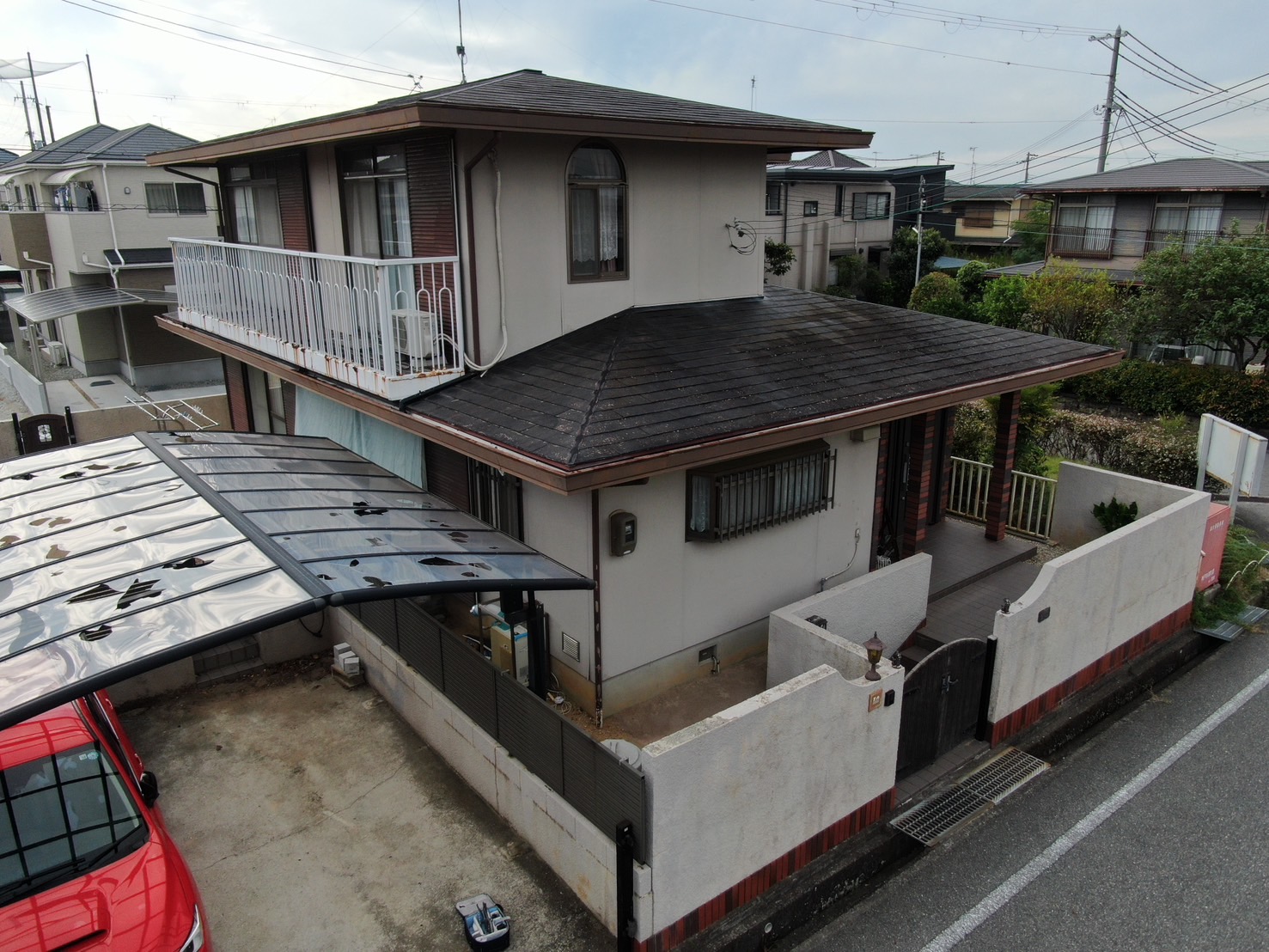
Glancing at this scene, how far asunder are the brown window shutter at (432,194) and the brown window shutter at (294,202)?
8.79 ft

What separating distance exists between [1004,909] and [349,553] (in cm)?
494

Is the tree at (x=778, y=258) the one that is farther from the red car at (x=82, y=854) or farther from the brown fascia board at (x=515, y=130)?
the red car at (x=82, y=854)

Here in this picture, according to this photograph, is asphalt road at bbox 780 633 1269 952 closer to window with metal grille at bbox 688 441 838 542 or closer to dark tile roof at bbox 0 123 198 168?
window with metal grille at bbox 688 441 838 542

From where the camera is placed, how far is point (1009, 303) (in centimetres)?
2347

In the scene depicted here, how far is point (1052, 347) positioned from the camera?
1040 cm

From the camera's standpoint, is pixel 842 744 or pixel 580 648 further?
pixel 580 648

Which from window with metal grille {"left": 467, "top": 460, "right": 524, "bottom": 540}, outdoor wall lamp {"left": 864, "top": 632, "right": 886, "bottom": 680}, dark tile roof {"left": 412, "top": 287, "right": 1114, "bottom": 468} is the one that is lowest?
outdoor wall lamp {"left": 864, "top": 632, "right": 886, "bottom": 680}

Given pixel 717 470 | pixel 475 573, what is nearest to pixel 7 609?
pixel 475 573

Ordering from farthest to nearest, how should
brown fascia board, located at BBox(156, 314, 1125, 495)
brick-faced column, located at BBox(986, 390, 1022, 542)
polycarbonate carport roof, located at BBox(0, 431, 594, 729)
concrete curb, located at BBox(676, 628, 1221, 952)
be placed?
brick-faced column, located at BBox(986, 390, 1022, 542) < brown fascia board, located at BBox(156, 314, 1125, 495) < concrete curb, located at BBox(676, 628, 1221, 952) < polycarbonate carport roof, located at BBox(0, 431, 594, 729)

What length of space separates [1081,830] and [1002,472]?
5279 millimetres

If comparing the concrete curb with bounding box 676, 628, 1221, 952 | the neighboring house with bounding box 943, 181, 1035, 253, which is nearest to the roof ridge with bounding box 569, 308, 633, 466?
the concrete curb with bounding box 676, 628, 1221, 952

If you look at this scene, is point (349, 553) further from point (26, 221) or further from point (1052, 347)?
point (26, 221)

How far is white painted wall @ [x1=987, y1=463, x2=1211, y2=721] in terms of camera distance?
7.11 meters

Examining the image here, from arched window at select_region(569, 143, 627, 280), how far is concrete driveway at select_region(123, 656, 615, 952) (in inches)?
191
